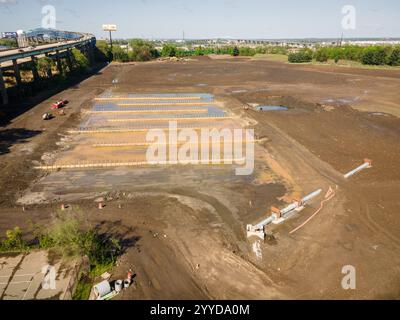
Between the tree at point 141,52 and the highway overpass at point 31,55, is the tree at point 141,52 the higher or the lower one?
the higher one

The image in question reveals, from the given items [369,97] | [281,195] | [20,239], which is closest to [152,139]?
[281,195]

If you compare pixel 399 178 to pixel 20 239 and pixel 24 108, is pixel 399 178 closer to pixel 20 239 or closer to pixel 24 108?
pixel 20 239

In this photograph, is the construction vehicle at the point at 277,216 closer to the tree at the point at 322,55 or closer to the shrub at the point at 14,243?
the shrub at the point at 14,243

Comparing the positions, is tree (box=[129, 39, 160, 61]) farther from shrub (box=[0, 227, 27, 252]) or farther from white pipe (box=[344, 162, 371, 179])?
shrub (box=[0, 227, 27, 252])

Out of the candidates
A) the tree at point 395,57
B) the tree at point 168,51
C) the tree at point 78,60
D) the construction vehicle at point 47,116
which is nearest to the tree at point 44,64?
the tree at point 78,60

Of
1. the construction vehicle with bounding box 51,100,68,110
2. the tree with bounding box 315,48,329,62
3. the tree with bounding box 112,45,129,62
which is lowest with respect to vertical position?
the construction vehicle with bounding box 51,100,68,110

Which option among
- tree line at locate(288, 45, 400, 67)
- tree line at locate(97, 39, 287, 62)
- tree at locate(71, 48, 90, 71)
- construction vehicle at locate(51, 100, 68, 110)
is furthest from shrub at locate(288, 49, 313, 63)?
construction vehicle at locate(51, 100, 68, 110)

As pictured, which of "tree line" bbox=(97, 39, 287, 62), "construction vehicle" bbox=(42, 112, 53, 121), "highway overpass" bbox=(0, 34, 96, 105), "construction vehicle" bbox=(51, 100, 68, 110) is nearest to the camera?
"construction vehicle" bbox=(42, 112, 53, 121)

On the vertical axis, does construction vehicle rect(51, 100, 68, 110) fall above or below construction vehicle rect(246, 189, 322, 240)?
above

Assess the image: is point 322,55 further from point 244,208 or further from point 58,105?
point 244,208

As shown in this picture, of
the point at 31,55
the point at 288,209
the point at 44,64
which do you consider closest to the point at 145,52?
the point at 44,64
